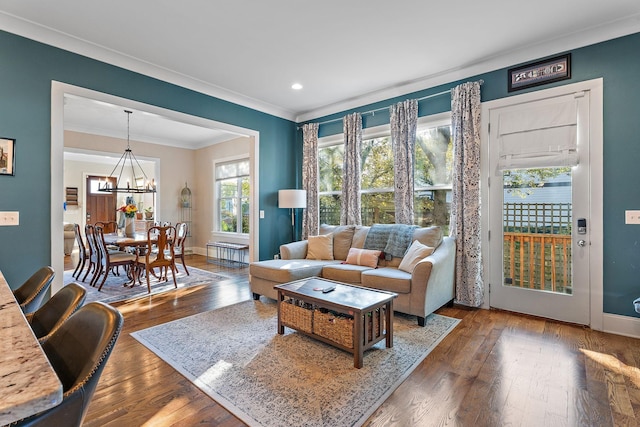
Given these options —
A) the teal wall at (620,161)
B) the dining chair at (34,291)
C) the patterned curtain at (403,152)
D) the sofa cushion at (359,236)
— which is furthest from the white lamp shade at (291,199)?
the teal wall at (620,161)

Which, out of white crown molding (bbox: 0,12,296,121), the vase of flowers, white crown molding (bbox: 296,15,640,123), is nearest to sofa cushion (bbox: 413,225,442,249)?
white crown molding (bbox: 296,15,640,123)

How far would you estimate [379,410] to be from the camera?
1919 mm

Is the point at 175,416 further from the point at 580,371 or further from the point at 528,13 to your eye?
the point at 528,13

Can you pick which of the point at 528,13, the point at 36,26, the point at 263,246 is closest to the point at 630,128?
the point at 528,13

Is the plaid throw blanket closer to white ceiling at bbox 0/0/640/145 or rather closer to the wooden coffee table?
the wooden coffee table

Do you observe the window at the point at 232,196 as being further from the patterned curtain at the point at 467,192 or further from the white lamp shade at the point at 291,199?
the patterned curtain at the point at 467,192

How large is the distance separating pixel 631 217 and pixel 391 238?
7.54 feet

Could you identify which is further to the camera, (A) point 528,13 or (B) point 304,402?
(A) point 528,13

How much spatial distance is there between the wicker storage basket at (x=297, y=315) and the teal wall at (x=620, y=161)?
113 inches

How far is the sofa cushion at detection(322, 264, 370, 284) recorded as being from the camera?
12.3 ft

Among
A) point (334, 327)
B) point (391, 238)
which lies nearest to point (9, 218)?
point (334, 327)

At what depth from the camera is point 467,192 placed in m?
3.88

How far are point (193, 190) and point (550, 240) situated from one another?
7.62 meters

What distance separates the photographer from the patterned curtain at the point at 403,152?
4.36 m
